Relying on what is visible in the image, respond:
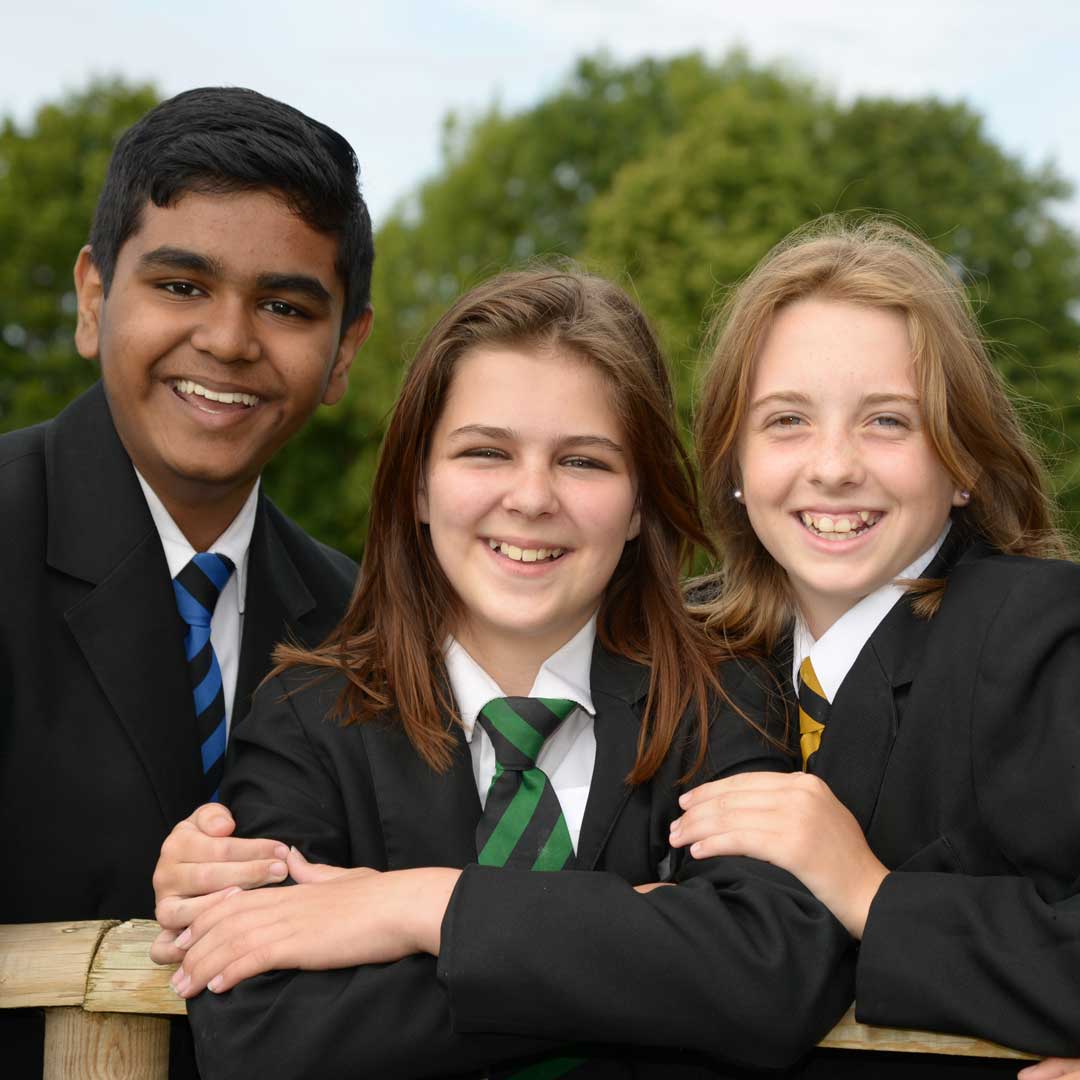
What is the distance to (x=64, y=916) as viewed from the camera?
12.1 feet

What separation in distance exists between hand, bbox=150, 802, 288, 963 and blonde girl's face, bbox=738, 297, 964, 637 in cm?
143

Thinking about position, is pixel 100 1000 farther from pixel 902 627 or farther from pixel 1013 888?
pixel 902 627

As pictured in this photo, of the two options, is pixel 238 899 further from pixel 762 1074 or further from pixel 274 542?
pixel 274 542

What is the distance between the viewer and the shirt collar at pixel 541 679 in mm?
3314

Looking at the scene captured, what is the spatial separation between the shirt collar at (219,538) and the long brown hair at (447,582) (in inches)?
32.7

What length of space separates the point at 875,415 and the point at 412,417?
1090mm

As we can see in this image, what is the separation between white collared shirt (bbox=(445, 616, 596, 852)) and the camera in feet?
10.7

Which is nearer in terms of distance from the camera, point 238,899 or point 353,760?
point 238,899

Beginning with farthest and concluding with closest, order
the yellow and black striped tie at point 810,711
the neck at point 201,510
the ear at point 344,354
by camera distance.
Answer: the ear at point 344,354 < the neck at point 201,510 < the yellow and black striped tie at point 810,711

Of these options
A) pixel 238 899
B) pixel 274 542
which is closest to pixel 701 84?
pixel 274 542

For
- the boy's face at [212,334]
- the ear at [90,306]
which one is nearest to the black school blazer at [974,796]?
the boy's face at [212,334]

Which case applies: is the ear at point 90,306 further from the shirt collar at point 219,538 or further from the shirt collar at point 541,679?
the shirt collar at point 541,679

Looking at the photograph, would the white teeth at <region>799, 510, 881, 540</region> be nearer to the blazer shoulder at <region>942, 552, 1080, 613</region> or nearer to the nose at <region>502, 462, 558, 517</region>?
the blazer shoulder at <region>942, 552, 1080, 613</region>

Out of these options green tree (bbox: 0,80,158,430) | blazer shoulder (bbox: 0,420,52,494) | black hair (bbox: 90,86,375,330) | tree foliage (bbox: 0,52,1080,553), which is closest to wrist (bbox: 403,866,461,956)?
blazer shoulder (bbox: 0,420,52,494)
